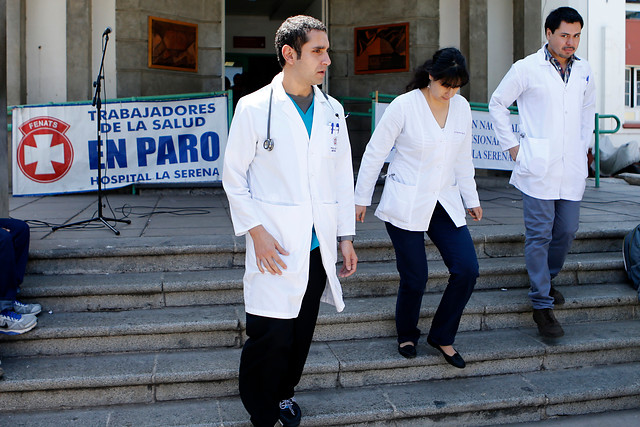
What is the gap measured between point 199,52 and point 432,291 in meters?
6.12

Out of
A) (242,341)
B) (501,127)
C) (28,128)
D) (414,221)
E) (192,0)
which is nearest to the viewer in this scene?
(414,221)

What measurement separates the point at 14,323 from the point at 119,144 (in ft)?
15.4

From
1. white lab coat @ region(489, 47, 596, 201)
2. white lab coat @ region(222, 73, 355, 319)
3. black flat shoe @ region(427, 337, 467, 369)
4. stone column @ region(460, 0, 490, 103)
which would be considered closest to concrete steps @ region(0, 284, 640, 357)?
black flat shoe @ region(427, 337, 467, 369)

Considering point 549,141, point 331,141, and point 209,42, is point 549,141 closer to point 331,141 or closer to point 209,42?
point 331,141

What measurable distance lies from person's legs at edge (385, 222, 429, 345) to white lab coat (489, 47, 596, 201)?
0.99 metres

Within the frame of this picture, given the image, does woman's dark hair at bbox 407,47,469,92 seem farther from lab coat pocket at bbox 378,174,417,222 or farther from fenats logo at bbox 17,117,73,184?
fenats logo at bbox 17,117,73,184

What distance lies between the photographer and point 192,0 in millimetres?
9273

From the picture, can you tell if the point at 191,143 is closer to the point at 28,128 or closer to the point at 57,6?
the point at 28,128

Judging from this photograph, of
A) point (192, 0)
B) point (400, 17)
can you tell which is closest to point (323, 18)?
point (400, 17)

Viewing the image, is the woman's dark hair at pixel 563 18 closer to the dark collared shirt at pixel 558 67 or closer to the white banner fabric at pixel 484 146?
the dark collared shirt at pixel 558 67

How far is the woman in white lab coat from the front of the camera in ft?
12.1

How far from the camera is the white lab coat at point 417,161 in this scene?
3.70m

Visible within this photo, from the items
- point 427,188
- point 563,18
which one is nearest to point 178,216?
point 427,188

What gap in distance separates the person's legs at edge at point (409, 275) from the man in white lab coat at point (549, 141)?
2.98ft
